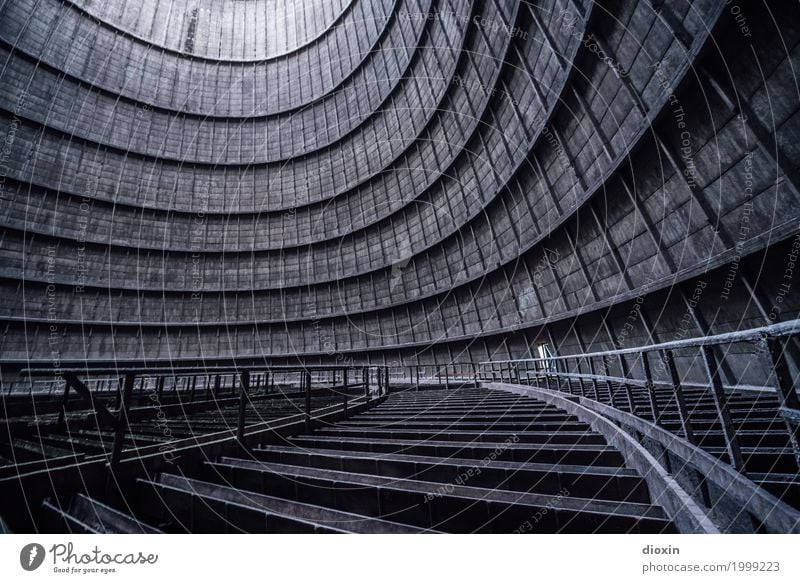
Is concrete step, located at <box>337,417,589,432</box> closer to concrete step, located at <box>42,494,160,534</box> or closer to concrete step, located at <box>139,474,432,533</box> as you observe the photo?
concrete step, located at <box>139,474,432,533</box>

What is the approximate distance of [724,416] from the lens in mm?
1898

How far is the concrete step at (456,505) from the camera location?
2.13 metres

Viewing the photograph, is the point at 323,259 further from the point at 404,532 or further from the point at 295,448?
the point at 404,532

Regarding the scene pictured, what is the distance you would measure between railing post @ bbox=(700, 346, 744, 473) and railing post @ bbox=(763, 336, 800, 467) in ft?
0.88

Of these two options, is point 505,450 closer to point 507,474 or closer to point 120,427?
point 507,474

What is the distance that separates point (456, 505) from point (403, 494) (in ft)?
1.38

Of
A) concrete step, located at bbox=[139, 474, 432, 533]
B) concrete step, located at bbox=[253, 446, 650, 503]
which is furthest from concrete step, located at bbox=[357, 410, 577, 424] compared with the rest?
concrete step, located at bbox=[139, 474, 432, 533]

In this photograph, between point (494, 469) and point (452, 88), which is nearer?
point (494, 469)

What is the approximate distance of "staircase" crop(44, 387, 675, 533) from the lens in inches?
88.0

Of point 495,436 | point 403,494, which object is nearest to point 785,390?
point 403,494

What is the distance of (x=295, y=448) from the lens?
4383mm

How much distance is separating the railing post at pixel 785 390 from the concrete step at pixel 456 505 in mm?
998

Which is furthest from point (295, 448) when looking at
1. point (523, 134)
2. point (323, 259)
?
point (323, 259)
